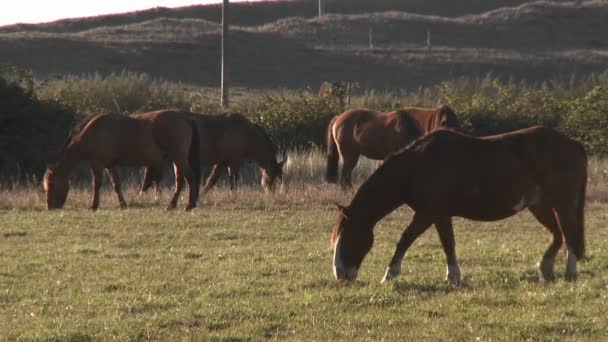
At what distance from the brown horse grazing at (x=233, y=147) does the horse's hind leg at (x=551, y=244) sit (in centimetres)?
1126

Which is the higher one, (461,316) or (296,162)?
(461,316)

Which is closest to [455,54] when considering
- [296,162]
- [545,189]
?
[296,162]

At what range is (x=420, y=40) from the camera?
80125 millimetres

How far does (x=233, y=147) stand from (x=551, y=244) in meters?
12.1

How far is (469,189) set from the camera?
11273mm

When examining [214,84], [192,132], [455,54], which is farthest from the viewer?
[455,54]

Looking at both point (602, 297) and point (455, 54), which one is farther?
point (455, 54)

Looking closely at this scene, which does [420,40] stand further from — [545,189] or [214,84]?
[545,189]

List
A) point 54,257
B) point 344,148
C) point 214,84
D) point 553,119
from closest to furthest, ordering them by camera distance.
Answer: point 54,257, point 344,148, point 553,119, point 214,84

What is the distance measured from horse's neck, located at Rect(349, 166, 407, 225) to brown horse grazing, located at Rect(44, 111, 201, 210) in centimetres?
861

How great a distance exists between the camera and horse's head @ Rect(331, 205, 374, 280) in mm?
11531

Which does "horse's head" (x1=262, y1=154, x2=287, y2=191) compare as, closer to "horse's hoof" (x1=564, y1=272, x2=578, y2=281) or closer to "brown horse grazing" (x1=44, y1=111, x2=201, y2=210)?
"brown horse grazing" (x1=44, y1=111, x2=201, y2=210)

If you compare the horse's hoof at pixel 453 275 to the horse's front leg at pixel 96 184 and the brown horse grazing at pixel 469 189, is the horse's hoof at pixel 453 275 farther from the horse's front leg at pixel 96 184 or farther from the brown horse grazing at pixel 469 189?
the horse's front leg at pixel 96 184

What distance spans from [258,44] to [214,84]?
10486 millimetres
